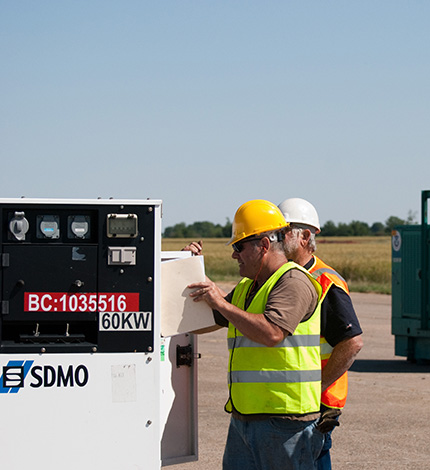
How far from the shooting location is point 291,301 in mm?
4047

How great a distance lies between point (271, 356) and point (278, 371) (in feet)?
0.26

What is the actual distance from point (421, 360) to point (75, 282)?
34.4 feet

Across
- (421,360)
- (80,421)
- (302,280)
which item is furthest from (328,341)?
(421,360)

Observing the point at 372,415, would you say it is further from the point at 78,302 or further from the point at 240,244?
the point at 78,302

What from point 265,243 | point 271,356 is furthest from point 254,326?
point 265,243

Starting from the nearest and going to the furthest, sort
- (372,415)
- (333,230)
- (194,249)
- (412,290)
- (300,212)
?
(194,249)
(300,212)
(372,415)
(412,290)
(333,230)

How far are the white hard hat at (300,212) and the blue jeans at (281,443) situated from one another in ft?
4.70

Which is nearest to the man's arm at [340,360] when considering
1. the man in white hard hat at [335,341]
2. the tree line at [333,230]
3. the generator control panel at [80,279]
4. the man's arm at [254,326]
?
the man in white hard hat at [335,341]

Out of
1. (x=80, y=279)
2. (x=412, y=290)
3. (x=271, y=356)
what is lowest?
(x=412, y=290)

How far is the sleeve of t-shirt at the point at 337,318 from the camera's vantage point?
457cm

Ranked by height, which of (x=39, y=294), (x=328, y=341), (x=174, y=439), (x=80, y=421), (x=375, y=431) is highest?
(x=39, y=294)

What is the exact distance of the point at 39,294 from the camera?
157 inches

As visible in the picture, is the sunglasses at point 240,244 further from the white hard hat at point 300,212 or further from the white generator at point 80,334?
the white hard hat at point 300,212

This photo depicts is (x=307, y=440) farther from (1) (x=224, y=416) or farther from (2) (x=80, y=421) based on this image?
(1) (x=224, y=416)
